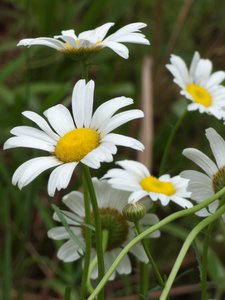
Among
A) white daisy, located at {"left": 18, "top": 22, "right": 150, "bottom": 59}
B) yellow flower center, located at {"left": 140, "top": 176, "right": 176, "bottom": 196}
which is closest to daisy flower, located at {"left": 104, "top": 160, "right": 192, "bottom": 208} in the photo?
yellow flower center, located at {"left": 140, "top": 176, "right": 176, "bottom": 196}

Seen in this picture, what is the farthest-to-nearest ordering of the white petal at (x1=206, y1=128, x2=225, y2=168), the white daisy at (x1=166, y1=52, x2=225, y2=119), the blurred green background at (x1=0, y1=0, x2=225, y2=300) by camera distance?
the blurred green background at (x1=0, y1=0, x2=225, y2=300) → the white daisy at (x1=166, y1=52, x2=225, y2=119) → the white petal at (x1=206, y1=128, x2=225, y2=168)

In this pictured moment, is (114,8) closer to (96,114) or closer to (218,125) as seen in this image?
(218,125)

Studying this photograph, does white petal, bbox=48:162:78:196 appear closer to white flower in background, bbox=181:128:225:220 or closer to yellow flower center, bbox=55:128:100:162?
yellow flower center, bbox=55:128:100:162

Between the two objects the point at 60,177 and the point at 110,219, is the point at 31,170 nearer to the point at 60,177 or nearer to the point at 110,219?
the point at 60,177

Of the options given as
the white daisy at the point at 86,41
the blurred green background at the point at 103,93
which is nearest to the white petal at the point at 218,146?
the white daisy at the point at 86,41

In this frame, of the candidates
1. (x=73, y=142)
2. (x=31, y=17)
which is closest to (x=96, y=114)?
(x=73, y=142)

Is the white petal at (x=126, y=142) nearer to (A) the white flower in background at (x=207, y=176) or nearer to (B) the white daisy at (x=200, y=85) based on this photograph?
(A) the white flower in background at (x=207, y=176)

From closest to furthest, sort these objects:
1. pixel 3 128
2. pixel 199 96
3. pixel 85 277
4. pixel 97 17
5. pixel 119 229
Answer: pixel 85 277 → pixel 119 229 → pixel 199 96 → pixel 3 128 → pixel 97 17
